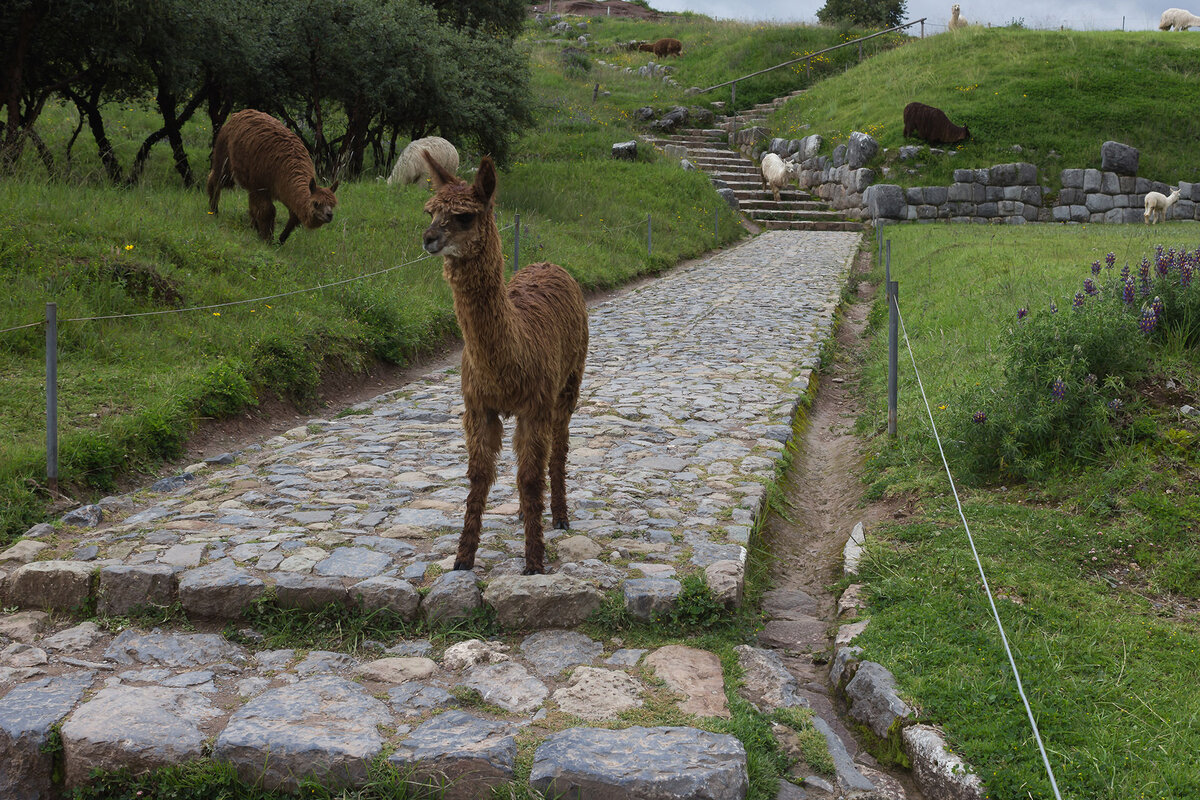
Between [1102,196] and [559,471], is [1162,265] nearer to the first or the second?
[559,471]

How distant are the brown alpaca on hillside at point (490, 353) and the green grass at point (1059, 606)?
2.03 meters

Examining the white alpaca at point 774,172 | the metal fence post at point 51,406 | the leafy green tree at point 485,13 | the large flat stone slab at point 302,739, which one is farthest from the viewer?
the white alpaca at point 774,172

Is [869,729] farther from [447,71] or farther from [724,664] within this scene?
[447,71]

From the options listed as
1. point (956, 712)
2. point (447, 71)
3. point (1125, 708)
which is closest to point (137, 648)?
point (956, 712)

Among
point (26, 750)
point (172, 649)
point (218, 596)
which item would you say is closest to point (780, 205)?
point (218, 596)

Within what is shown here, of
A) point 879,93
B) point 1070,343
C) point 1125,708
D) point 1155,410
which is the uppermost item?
point 879,93

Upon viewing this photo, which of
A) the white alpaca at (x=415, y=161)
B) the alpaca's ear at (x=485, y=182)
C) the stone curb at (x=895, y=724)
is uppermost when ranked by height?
the white alpaca at (x=415, y=161)

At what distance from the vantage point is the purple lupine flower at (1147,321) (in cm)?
672

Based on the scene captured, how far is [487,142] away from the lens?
826 inches

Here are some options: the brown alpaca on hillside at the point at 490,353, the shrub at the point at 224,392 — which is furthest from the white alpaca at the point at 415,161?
the brown alpaca on hillside at the point at 490,353

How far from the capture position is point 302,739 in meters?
3.55

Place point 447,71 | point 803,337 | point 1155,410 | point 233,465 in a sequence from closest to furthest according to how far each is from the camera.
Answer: point 1155,410 < point 233,465 < point 803,337 < point 447,71

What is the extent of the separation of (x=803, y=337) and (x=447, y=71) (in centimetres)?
1008

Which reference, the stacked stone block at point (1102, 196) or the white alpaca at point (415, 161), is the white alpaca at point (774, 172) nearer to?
the stacked stone block at point (1102, 196)
